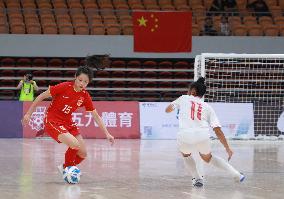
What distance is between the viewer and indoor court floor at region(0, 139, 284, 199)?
8.48 metres

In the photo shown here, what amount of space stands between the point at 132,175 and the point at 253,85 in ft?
44.9

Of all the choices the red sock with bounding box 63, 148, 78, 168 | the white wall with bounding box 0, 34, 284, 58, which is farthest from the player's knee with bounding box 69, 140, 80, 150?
the white wall with bounding box 0, 34, 284, 58

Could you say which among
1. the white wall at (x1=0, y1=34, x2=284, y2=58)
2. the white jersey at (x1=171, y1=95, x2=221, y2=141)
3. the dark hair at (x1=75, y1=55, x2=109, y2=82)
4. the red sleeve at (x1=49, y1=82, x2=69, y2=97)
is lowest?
the white jersey at (x1=171, y1=95, x2=221, y2=141)

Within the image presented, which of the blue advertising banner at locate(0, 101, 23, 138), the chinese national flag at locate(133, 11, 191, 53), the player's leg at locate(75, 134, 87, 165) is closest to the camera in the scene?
the player's leg at locate(75, 134, 87, 165)

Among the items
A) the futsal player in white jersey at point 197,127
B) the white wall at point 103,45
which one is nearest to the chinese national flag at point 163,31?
the white wall at point 103,45

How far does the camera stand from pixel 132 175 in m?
10.7

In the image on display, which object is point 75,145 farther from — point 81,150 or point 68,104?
point 68,104

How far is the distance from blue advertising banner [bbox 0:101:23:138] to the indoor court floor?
3.98 meters

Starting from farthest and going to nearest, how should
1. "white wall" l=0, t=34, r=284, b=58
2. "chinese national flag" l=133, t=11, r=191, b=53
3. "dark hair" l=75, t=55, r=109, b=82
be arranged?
"white wall" l=0, t=34, r=284, b=58, "chinese national flag" l=133, t=11, r=191, b=53, "dark hair" l=75, t=55, r=109, b=82

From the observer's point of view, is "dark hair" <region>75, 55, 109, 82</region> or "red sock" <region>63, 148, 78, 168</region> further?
"red sock" <region>63, 148, 78, 168</region>

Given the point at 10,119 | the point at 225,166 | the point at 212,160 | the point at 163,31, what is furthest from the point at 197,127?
the point at 163,31

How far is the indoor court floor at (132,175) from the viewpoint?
848 centimetres

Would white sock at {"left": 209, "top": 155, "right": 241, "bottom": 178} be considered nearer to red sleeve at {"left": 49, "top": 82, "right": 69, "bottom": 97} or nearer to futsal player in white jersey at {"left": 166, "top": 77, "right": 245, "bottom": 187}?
futsal player in white jersey at {"left": 166, "top": 77, "right": 245, "bottom": 187}

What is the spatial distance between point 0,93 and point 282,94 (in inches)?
417
